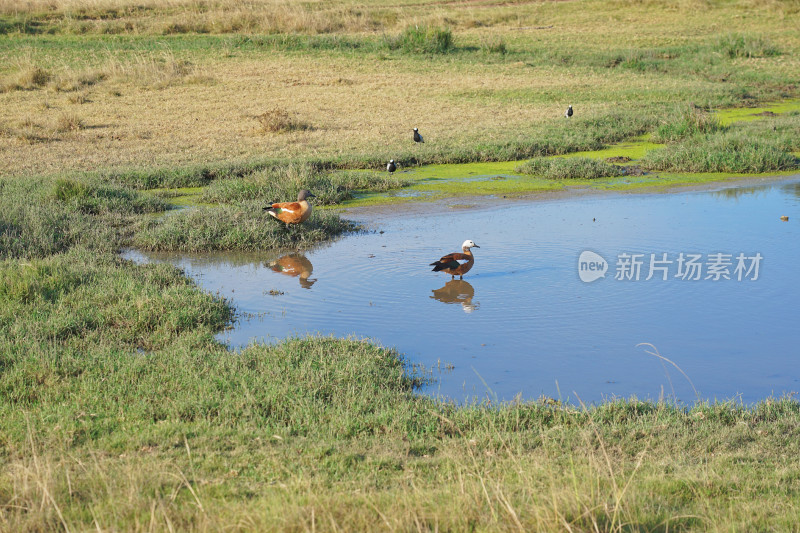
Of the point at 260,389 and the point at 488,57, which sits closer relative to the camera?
the point at 260,389

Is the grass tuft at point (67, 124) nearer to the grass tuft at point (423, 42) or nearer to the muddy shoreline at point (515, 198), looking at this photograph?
the muddy shoreline at point (515, 198)

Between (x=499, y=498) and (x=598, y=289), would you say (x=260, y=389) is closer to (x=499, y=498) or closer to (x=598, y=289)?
(x=499, y=498)

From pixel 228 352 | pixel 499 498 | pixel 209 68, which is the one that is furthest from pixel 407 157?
pixel 209 68

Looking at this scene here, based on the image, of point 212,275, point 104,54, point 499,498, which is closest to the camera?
point 499,498

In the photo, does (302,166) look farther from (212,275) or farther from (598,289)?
(598,289)

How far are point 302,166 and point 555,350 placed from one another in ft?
22.2

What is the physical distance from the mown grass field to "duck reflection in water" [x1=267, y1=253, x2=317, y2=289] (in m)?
0.44

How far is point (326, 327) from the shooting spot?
23.9 ft

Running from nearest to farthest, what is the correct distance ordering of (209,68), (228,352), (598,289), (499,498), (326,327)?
1. (499,498)
2. (228,352)
3. (326,327)
4. (598,289)
5. (209,68)

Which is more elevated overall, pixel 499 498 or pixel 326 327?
pixel 499 498

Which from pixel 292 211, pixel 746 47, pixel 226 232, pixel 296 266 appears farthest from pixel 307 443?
pixel 746 47

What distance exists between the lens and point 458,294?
8.19 meters

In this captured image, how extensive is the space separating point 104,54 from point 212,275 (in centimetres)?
2173

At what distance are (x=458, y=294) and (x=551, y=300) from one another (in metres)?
0.95
